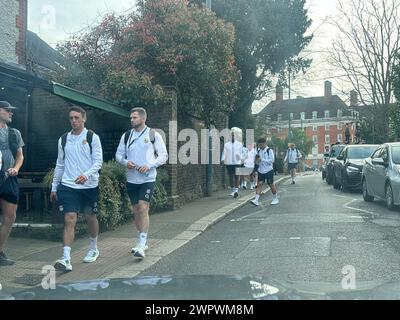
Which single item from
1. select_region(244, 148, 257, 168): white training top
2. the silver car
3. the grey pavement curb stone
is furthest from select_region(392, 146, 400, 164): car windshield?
select_region(244, 148, 257, 168): white training top

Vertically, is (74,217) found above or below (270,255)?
above

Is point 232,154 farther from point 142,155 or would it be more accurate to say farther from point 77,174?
point 77,174

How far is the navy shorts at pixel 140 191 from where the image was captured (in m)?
6.79

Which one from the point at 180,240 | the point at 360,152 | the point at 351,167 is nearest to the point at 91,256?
the point at 180,240

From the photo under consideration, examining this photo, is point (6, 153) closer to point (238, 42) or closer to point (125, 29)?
point (125, 29)

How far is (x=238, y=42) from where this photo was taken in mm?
23078

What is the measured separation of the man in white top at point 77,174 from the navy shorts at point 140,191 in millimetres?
614

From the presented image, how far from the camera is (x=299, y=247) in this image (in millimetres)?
7215

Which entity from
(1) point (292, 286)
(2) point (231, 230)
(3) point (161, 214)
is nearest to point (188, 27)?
(3) point (161, 214)

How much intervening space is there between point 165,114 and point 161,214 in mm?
2372

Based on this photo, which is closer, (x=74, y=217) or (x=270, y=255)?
(x=74, y=217)
